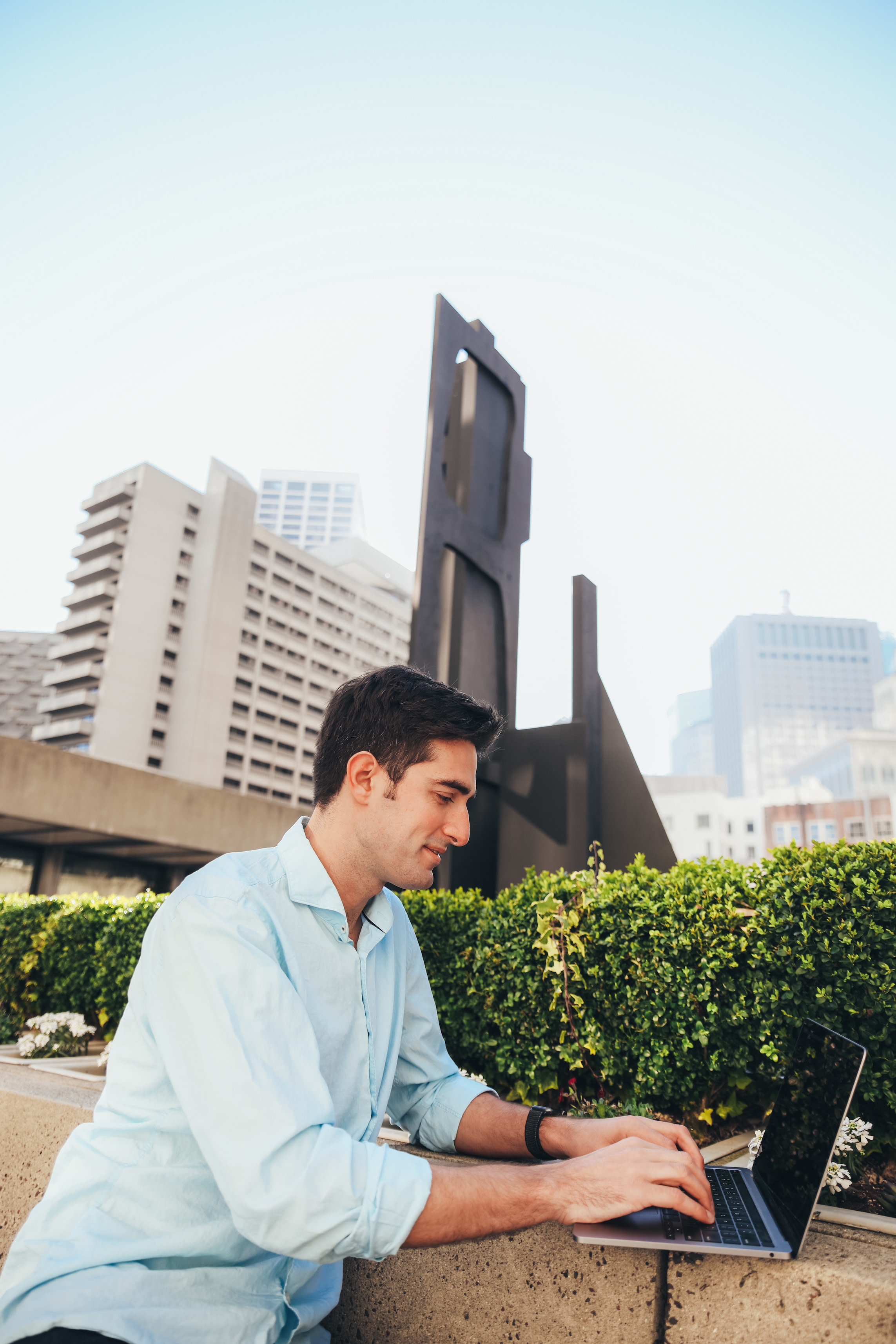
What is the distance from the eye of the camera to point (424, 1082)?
1.92 metres

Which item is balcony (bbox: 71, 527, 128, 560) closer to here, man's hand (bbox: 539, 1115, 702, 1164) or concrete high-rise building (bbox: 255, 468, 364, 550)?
man's hand (bbox: 539, 1115, 702, 1164)

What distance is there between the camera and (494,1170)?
1.31 metres

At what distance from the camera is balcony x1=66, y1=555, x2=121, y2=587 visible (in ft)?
233

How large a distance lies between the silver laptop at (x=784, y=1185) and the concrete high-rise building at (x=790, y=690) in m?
Answer: 170

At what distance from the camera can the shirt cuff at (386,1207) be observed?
1187 mm

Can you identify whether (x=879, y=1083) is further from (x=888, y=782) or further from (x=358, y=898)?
(x=888, y=782)

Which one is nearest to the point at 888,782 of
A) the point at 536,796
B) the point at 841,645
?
the point at 841,645

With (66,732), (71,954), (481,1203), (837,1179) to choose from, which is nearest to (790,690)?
(66,732)

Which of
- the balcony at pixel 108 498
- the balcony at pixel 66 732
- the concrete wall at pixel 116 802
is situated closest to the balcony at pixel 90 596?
the balcony at pixel 108 498

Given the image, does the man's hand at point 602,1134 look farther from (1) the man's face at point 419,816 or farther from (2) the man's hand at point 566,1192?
(1) the man's face at point 419,816

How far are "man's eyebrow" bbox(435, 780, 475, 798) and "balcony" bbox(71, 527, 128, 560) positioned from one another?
75674mm

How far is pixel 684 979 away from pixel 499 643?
16.3 ft

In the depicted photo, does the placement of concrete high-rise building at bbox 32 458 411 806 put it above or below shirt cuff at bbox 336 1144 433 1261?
above

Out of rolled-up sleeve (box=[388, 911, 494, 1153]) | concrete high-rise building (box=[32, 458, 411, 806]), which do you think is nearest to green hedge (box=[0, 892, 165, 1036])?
rolled-up sleeve (box=[388, 911, 494, 1153])
